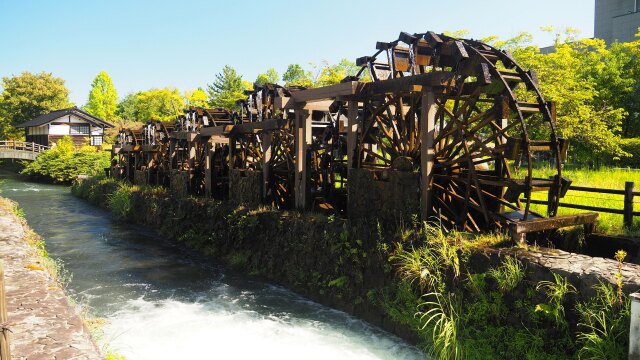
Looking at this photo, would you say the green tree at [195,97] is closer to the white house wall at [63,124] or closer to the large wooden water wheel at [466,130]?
the white house wall at [63,124]

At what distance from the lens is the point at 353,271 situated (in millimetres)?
7707

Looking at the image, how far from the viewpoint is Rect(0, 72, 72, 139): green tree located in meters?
50.2

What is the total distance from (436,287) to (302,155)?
5125 millimetres

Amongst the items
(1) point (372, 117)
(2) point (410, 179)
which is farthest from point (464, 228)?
(1) point (372, 117)

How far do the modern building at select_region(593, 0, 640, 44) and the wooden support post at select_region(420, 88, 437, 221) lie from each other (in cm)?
2479

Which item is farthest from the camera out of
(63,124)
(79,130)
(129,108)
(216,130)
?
(129,108)

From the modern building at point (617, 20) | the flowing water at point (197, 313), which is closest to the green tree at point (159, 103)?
the modern building at point (617, 20)

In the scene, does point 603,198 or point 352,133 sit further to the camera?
point 603,198

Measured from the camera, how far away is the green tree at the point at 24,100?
50250 millimetres

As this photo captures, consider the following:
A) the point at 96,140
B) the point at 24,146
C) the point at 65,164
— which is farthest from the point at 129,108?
the point at 65,164

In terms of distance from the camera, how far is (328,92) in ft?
31.0

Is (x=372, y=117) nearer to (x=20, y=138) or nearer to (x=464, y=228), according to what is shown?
(x=464, y=228)

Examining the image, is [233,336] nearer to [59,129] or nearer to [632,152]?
[632,152]

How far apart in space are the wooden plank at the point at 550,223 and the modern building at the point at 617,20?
81.0 ft
